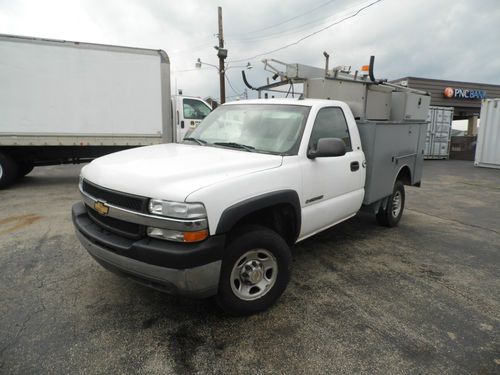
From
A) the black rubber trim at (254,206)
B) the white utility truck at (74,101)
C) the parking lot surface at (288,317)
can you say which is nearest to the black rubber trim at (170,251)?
the black rubber trim at (254,206)

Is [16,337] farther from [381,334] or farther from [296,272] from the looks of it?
[381,334]

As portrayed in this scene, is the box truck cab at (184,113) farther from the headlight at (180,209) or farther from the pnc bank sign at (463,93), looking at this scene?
the pnc bank sign at (463,93)

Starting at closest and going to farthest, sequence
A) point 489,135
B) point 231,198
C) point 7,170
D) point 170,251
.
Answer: point 170,251, point 231,198, point 7,170, point 489,135

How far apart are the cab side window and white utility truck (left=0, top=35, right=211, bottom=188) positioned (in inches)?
223

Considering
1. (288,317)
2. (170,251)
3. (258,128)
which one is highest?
(258,128)

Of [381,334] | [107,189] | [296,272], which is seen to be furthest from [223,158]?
[381,334]

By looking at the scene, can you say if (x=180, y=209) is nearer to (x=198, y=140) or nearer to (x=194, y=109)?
(x=198, y=140)

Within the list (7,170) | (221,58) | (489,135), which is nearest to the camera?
(7,170)

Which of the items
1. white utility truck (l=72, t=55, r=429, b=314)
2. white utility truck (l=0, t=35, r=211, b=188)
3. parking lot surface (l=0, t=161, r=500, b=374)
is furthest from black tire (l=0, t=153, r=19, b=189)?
white utility truck (l=72, t=55, r=429, b=314)

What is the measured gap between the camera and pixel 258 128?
344cm

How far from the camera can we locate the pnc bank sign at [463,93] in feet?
65.4

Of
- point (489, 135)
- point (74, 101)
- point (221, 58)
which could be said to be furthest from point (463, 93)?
point (74, 101)

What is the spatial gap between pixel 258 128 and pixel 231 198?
1.30 metres

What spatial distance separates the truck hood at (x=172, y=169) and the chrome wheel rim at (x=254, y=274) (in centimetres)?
70
